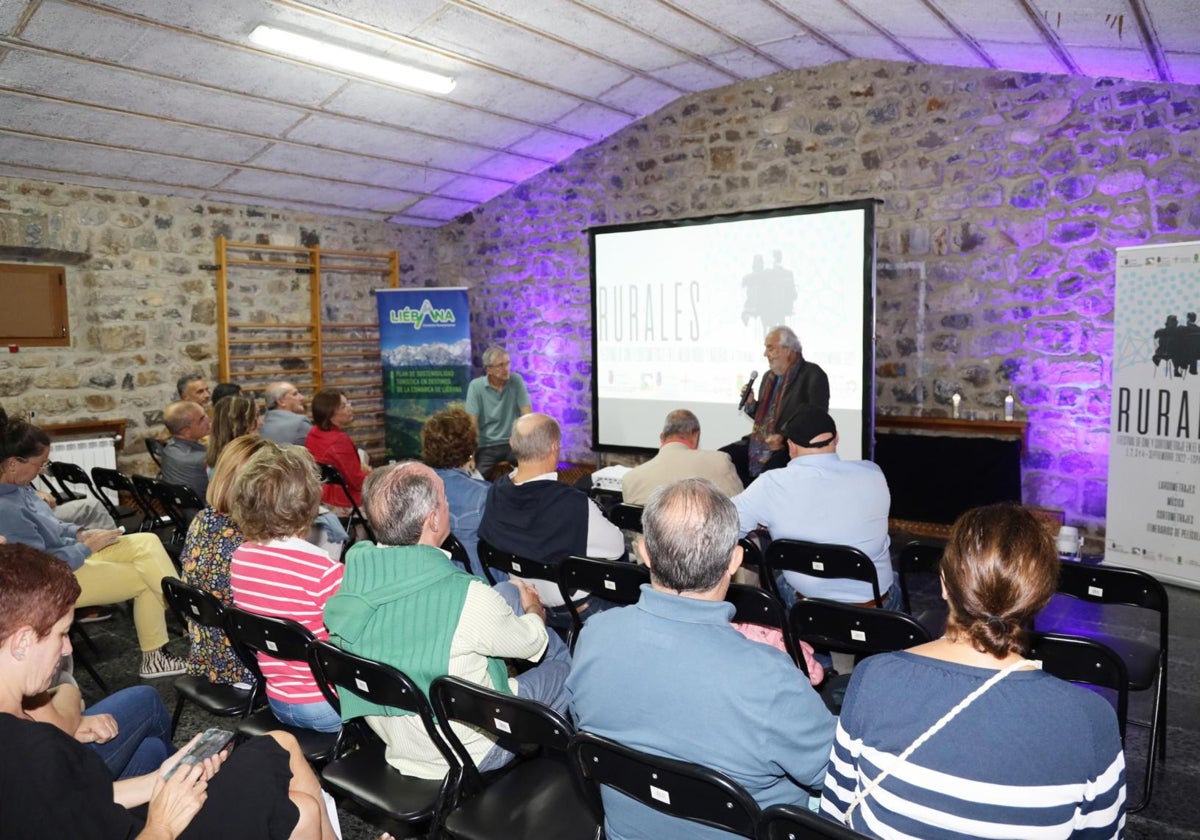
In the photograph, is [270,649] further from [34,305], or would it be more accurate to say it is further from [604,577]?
[34,305]

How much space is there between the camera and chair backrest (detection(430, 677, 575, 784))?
5.59 feet

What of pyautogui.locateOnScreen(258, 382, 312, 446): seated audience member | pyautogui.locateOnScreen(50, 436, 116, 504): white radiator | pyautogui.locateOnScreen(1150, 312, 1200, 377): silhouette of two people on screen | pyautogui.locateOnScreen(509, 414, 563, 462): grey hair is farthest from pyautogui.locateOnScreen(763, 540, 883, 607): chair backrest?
pyautogui.locateOnScreen(50, 436, 116, 504): white radiator

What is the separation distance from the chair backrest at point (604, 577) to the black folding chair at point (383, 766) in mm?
829

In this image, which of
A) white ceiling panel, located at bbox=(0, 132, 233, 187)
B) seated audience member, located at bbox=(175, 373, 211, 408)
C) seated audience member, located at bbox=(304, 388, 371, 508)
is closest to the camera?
seated audience member, located at bbox=(304, 388, 371, 508)

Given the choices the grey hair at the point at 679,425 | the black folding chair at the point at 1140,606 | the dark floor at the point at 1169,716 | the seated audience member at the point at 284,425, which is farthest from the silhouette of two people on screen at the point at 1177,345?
the seated audience member at the point at 284,425

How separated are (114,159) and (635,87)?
4124 millimetres

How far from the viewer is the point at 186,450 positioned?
4836 mm

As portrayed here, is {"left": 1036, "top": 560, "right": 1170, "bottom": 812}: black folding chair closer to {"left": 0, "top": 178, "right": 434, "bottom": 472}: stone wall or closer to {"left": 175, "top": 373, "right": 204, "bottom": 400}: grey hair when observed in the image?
{"left": 175, "top": 373, "right": 204, "bottom": 400}: grey hair

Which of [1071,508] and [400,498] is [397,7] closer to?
[400,498]

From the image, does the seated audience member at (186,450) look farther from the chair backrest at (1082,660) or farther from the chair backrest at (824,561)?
the chair backrest at (1082,660)

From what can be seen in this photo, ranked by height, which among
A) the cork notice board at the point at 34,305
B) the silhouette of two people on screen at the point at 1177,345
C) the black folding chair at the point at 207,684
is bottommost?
the black folding chair at the point at 207,684

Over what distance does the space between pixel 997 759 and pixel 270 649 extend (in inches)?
72.4

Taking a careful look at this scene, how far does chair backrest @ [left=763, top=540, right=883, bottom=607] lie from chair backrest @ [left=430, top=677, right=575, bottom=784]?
1402 millimetres

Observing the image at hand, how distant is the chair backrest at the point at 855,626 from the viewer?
2234mm
